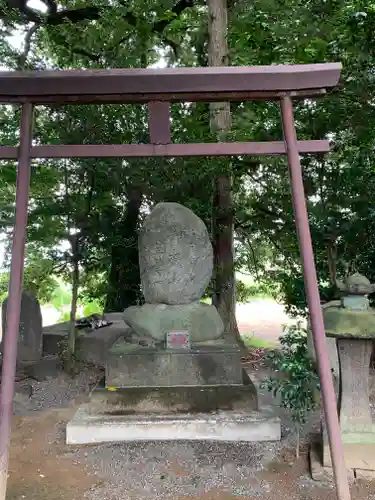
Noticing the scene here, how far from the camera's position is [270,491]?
364cm

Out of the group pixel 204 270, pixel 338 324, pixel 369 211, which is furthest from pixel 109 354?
pixel 369 211

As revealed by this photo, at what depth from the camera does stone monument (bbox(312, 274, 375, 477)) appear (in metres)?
3.84

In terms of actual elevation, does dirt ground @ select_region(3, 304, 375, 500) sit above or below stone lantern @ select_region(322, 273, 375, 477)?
below

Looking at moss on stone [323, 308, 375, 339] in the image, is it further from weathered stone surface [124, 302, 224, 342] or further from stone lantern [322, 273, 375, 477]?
weathered stone surface [124, 302, 224, 342]

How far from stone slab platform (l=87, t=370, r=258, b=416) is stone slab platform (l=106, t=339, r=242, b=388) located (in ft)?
0.43

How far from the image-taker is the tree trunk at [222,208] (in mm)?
7223

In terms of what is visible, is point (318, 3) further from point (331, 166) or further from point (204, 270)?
point (204, 270)

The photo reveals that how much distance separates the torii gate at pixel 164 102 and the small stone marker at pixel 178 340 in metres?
2.11

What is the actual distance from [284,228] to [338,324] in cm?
346

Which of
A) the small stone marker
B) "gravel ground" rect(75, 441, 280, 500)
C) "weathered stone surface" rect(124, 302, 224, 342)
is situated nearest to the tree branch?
"weathered stone surface" rect(124, 302, 224, 342)

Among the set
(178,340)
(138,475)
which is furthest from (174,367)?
(138,475)

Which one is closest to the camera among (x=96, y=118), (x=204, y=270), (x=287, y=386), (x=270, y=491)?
(x=270, y=491)

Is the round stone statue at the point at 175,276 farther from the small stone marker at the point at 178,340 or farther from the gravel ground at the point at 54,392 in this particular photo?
the gravel ground at the point at 54,392

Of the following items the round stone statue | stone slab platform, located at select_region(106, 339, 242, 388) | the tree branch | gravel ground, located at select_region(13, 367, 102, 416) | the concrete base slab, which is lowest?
the concrete base slab
